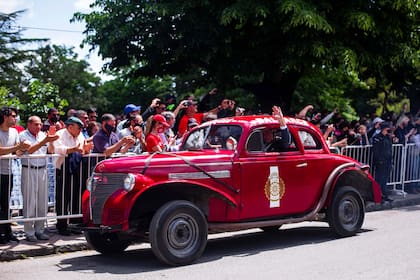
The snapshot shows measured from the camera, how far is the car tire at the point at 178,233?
26.7ft

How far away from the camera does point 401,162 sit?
15.2 metres

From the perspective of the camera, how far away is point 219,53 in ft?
56.6

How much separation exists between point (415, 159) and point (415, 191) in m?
0.87

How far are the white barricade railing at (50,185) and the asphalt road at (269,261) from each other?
2.75 ft

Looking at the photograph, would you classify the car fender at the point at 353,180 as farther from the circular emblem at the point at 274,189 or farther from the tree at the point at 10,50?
the tree at the point at 10,50

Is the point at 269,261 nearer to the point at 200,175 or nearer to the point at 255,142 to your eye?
the point at 200,175

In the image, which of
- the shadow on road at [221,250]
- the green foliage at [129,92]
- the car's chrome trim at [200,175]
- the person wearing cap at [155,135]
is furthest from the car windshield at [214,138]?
the green foliage at [129,92]

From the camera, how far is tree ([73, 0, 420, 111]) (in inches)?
603

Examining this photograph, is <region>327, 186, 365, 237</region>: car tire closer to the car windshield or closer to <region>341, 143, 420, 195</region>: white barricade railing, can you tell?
the car windshield

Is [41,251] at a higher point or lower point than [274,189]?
lower

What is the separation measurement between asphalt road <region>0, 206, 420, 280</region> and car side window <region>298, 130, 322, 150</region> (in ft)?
4.80

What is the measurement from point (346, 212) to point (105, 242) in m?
3.86

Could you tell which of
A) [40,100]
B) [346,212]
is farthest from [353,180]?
[40,100]

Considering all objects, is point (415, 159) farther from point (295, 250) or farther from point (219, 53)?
point (295, 250)
